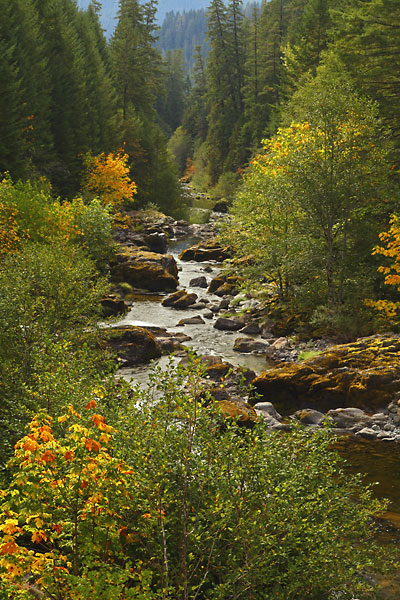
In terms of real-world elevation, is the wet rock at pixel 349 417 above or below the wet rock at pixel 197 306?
below

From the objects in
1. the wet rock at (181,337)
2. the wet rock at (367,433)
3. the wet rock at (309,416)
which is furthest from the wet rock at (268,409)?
the wet rock at (181,337)

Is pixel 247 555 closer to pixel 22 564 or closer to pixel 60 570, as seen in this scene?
pixel 60 570

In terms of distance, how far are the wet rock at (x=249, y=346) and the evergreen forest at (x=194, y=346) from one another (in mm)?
225

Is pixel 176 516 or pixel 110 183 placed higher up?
pixel 110 183

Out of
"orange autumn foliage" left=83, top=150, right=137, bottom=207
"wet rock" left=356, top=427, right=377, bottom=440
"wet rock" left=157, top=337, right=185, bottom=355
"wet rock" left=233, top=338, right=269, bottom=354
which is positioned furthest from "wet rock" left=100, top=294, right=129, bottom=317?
"orange autumn foliage" left=83, top=150, right=137, bottom=207

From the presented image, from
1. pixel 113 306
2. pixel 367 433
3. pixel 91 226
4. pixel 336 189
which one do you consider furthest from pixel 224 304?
pixel 367 433

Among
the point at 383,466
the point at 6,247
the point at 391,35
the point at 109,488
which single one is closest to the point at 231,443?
the point at 109,488

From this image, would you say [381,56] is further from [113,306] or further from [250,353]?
[113,306]

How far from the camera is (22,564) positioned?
3379 mm

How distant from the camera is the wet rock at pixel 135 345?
15.6 metres

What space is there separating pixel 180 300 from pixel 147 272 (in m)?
4.07

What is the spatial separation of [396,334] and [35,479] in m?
12.8

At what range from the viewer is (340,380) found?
1244 cm

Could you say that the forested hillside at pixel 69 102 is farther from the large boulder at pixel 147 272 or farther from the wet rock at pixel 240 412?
the wet rock at pixel 240 412
